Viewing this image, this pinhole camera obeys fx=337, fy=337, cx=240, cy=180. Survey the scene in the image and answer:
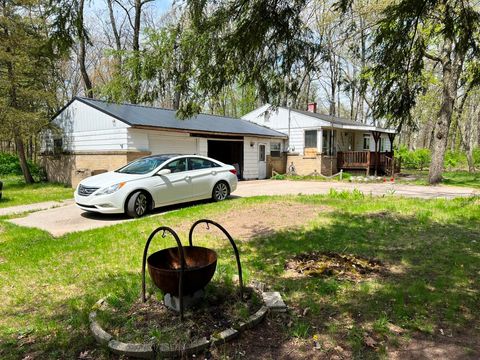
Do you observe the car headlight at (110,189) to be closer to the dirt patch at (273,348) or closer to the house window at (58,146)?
the dirt patch at (273,348)

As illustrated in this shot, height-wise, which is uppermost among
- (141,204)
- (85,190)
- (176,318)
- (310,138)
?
(310,138)

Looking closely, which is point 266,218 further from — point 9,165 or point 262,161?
point 9,165

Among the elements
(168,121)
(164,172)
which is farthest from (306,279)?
(168,121)

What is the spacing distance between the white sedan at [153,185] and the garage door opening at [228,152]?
8.22m

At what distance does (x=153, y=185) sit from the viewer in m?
8.13

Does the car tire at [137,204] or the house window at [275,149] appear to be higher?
the house window at [275,149]

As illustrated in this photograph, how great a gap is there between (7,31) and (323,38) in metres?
14.4

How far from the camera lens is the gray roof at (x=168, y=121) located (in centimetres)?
1350

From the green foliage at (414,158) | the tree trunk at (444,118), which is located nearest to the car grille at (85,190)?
the tree trunk at (444,118)

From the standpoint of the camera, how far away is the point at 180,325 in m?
2.82

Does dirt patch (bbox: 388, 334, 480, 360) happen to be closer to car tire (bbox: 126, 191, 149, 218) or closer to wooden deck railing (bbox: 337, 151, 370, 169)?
car tire (bbox: 126, 191, 149, 218)

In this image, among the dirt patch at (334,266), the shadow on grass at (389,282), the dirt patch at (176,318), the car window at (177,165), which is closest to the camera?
the dirt patch at (176,318)

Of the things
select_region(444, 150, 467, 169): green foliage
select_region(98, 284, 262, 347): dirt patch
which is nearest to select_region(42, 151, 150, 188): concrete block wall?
select_region(98, 284, 262, 347): dirt patch

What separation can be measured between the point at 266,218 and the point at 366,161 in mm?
13833
